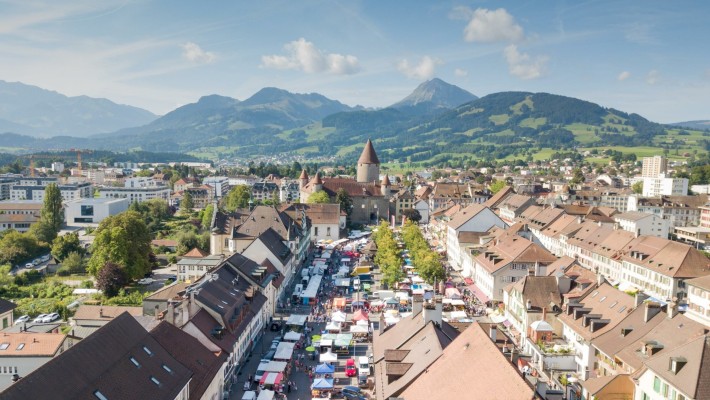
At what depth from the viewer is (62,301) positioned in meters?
56.2

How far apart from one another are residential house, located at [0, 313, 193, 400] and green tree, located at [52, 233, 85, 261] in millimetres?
59132

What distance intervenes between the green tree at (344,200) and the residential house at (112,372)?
87478mm

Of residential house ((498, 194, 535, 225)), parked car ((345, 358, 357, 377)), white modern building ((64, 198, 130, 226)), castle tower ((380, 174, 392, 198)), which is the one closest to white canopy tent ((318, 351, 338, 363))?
parked car ((345, 358, 357, 377))

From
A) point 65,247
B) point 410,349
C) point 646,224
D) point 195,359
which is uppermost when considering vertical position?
point 410,349

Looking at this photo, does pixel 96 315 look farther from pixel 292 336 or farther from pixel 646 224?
pixel 646 224

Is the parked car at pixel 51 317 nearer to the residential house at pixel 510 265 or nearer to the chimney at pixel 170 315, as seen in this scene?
the chimney at pixel 170 315

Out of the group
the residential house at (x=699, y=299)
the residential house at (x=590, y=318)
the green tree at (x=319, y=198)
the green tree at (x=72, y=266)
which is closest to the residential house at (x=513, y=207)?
the green tree at (x=319, y=198)

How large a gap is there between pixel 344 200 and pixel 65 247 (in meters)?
54.8

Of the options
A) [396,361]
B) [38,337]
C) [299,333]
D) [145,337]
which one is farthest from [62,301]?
[396,361]

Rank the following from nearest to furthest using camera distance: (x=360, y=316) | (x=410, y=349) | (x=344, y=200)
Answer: (x=410, y=349) → (x=360, y=316) → (x=344, y=200)

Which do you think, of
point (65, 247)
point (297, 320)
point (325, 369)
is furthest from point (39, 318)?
point (65, 247)

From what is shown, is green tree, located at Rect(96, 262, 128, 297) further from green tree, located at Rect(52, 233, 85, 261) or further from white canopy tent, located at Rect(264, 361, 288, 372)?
white canopy tent, located at Rect(264, 361, 288, 372)

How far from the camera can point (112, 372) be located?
2144cm

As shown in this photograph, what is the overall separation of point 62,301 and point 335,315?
30.0 metres
